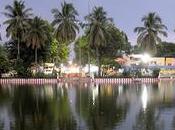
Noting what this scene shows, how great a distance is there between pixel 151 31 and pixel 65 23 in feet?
63.1

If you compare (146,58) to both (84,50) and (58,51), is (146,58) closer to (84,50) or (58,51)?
(84,50)

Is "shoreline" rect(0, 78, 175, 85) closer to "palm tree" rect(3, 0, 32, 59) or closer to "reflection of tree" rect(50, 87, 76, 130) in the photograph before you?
"palm tree" rect(3, 0, 32, 59)

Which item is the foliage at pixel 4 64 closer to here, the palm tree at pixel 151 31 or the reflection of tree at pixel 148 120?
the palm tree at pixel 151 31

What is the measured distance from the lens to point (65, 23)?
10412 cm

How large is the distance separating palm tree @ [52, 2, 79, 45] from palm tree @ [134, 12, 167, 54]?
15267 mm

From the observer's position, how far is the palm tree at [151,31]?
109m

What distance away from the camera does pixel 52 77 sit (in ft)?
316

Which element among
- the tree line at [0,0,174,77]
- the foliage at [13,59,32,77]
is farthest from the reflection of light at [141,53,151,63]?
the foliage at [13,59,32,77]

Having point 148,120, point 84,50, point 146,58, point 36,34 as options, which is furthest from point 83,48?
point 148,120

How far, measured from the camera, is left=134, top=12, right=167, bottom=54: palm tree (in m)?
109

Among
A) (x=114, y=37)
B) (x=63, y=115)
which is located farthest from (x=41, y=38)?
(x=63, y=115)

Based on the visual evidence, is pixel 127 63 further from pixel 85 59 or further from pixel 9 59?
pixel 9 59

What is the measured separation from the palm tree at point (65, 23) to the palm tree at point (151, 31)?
15267 millimetres

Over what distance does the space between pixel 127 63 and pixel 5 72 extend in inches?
1422
